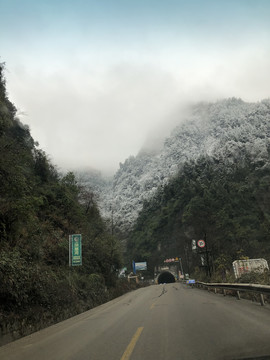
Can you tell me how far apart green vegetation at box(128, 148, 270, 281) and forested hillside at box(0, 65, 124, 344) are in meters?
47.8

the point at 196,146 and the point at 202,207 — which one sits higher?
the point at 196,146

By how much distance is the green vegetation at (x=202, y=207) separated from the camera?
87625 mm

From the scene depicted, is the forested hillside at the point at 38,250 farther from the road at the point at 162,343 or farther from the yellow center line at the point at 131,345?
the yellow center line at the point at 131,345

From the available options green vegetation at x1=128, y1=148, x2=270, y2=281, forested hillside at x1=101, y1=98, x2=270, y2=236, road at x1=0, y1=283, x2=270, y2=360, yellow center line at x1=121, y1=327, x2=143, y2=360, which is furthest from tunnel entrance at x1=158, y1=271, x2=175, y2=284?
yellow center line at x1=121, y1=327, x2=143, y2=360

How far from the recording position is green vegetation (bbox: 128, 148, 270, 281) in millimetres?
87625

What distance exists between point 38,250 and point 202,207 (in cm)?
8810

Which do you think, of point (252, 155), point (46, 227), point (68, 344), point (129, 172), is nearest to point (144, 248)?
point (252, 155)

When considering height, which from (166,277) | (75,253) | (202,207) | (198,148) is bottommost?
(166,277)

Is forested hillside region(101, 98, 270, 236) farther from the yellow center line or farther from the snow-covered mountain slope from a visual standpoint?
the yellow center line

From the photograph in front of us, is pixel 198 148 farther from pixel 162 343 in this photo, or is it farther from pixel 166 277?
pixel 162 343

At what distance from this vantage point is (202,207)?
329 feet

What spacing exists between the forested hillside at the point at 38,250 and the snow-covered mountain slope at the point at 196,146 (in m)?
95.0

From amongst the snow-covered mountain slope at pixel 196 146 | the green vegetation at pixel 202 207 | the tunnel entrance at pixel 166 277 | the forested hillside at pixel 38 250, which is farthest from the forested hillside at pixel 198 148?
the forested hillside at pixel 38 250

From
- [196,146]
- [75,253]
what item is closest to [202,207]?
[196,146]
